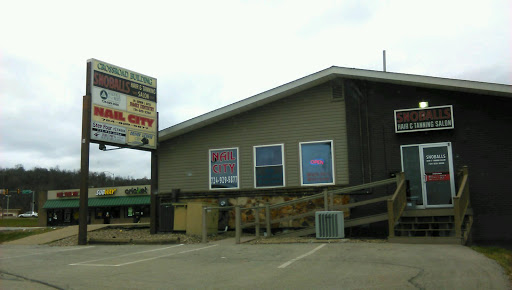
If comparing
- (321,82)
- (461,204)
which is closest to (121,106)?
(321,82)

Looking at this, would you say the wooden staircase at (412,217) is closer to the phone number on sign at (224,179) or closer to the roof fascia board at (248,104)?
the phone number on sign at (224,179)

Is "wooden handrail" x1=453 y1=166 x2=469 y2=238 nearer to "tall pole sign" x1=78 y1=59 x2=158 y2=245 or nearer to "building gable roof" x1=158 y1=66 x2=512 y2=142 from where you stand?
"building gable roof" x1=158 y1=66 x2=512 y2=142

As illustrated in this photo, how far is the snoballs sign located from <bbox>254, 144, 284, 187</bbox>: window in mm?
4286

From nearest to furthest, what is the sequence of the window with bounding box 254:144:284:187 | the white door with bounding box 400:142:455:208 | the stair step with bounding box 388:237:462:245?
the stair step with bounding box 388:237:462:245, the white door with bounding box 400:142:455:208, the window with bounding box 254:144:284:187

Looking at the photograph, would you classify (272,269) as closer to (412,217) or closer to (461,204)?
(461,204)

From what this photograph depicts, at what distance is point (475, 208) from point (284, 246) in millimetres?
6813

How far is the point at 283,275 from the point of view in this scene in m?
7.85

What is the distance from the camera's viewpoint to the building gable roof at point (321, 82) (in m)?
13.9

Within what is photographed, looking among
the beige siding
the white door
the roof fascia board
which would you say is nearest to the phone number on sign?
the beige siding

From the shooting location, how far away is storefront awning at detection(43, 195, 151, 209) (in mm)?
50438

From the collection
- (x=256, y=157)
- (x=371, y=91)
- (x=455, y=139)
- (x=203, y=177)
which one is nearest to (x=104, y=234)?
(x=203, y=177)

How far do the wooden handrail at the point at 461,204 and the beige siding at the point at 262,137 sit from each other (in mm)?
4187

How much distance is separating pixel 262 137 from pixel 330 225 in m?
5.63

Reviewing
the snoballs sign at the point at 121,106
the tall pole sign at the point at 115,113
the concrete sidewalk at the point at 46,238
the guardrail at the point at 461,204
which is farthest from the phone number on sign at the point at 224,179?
the guardrail at the point at 461,204
